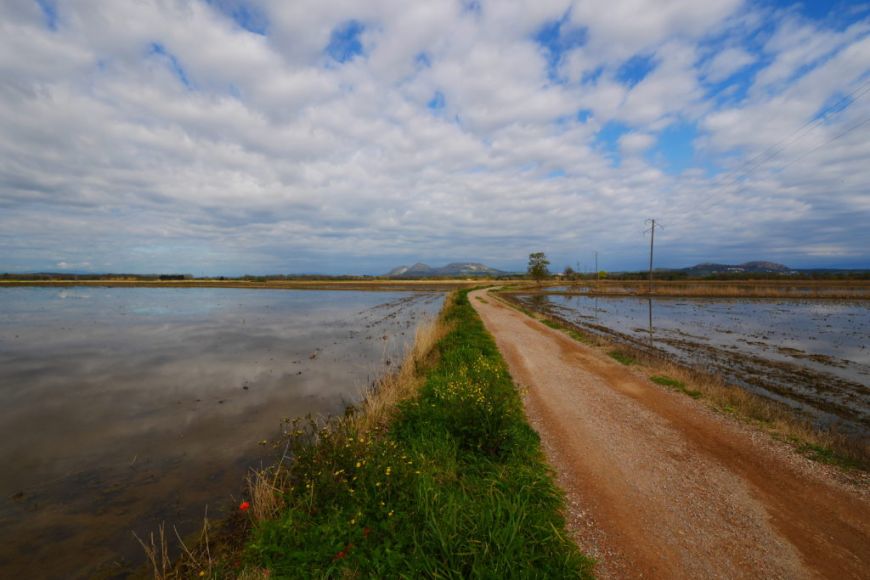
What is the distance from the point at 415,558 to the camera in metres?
4.26

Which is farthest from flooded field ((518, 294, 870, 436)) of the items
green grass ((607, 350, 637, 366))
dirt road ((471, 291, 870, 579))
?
dirt road ((471, 291, 870, 579))

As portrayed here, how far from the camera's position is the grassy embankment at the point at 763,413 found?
7.34 metres

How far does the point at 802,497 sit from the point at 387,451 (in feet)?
23.0

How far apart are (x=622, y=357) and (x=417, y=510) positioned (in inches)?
537

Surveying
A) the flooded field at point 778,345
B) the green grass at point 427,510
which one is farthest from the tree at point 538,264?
the green grass at point 427,510

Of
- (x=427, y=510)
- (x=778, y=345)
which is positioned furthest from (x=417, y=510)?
(x=778, y=345)

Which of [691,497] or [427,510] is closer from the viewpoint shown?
[427,510]

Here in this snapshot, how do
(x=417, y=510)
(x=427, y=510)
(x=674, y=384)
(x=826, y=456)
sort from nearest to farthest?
(x=427, y=510) → (x=417, y=510) → (x=826, y=456) → (x=674, y=384)

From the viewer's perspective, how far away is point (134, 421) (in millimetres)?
10453

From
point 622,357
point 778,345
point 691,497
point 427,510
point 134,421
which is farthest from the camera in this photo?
point 778,345

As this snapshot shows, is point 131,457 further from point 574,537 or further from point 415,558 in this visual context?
point 574,537

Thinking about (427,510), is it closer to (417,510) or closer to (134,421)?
(417,510)

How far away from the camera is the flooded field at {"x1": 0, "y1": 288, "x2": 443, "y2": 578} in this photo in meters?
6.11

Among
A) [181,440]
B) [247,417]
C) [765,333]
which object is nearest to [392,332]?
[247,417]
